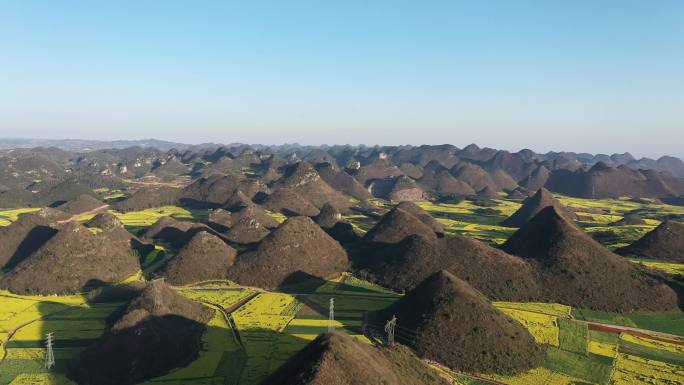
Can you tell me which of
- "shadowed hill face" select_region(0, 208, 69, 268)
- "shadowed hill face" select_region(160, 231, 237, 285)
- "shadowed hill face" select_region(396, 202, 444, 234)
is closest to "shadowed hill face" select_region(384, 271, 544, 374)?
"shadowed hill face" select_region(160, 231, 237, 285)

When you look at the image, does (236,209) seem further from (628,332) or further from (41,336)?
(628,332)

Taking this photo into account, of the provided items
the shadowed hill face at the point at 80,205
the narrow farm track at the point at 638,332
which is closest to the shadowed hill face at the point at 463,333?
the narrow farm track at the point at 638,332

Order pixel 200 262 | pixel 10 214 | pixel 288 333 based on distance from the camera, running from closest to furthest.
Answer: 1. pixel 288 333
2. pixel 200 262
3. pixel 10 214

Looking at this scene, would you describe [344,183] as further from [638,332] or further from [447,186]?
[638,332]

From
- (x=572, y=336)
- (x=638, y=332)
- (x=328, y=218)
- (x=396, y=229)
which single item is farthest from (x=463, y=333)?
(x=328, y=218)

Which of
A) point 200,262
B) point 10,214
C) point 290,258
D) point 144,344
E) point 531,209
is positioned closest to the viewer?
point 144,344

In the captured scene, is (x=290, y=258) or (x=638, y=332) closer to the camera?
(x=638, y=332)

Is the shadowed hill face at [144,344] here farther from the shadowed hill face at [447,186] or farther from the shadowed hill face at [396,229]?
the shadowed hill face at [447,186]

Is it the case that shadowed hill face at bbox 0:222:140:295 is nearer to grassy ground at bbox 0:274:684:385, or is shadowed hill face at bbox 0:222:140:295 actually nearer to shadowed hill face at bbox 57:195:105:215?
grassy ground at bbox 0:274:684:385
